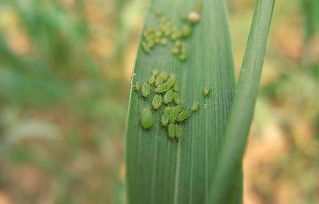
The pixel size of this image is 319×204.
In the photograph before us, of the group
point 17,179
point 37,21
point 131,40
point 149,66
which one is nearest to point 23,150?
point 17,179

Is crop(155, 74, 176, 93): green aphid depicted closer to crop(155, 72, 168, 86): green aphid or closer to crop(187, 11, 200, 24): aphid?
crop(155, 72, 168, 86): green aphid

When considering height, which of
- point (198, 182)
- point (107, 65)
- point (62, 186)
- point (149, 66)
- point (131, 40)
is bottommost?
point (62, 186)

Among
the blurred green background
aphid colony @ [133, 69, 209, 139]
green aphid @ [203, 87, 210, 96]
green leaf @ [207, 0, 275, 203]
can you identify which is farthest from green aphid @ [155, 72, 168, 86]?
the blurred green background

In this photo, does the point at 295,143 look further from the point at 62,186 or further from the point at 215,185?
the point at 215,185

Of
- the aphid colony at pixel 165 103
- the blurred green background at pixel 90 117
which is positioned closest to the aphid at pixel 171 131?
the aphid colony at pixel 165 103

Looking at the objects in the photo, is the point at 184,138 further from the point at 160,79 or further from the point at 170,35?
the point at 170,35

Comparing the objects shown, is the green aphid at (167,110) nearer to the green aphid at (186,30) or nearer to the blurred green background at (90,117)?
the green aphid at (186,30)

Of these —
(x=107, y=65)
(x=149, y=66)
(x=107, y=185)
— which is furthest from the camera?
(x=107, y=65)
